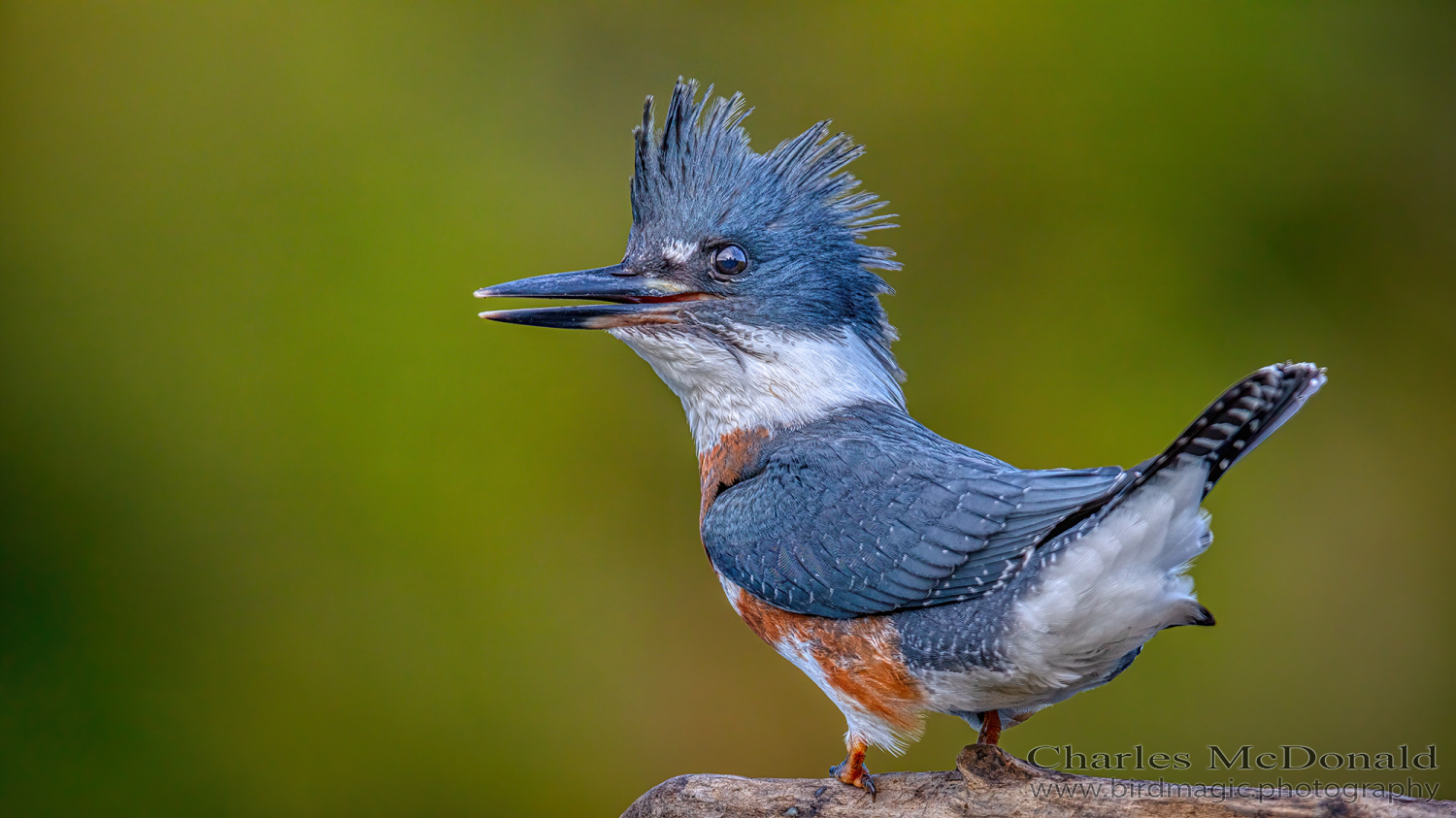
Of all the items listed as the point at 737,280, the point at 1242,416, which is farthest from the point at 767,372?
the point at 1242,416

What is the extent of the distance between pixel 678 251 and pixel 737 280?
0.45 feet

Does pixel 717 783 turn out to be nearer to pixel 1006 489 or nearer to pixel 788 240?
A: pixel 1006 489

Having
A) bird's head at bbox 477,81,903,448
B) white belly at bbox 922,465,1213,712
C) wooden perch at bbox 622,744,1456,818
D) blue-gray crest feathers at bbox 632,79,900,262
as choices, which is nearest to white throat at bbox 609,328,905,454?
bird's head at bbox 477,81,903,448

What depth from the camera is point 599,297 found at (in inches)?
82.5

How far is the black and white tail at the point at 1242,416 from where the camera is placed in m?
1.46

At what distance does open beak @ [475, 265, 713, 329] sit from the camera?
2057 millimetres

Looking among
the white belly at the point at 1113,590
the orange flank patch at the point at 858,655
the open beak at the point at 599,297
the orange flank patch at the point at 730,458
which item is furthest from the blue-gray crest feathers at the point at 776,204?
the white belly at the point at 1113,590

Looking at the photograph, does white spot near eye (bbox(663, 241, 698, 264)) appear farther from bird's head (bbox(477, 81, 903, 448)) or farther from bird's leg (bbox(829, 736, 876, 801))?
bird's leg (bbox(829, 736, 876, 801))

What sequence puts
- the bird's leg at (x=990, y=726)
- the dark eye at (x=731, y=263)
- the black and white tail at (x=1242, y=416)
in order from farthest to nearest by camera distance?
the dark eye at (x=731, y=263) → the bird's leg at (x=990, y=726) → the black and white tail at (x=1242, y=416)

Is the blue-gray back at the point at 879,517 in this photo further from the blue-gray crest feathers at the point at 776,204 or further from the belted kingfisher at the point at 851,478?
the blue-gray crest feathers at the point at 776,204

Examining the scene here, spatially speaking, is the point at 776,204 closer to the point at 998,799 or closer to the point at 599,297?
the point at 599,297

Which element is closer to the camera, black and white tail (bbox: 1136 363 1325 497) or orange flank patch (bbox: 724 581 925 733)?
black and white tail (bbox: 1136 363 1325 497)

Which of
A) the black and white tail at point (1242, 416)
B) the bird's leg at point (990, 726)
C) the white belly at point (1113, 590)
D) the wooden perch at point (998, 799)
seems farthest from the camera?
the bird's leg at point (990, 726)

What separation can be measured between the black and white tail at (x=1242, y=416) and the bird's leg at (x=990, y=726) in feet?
2.19
